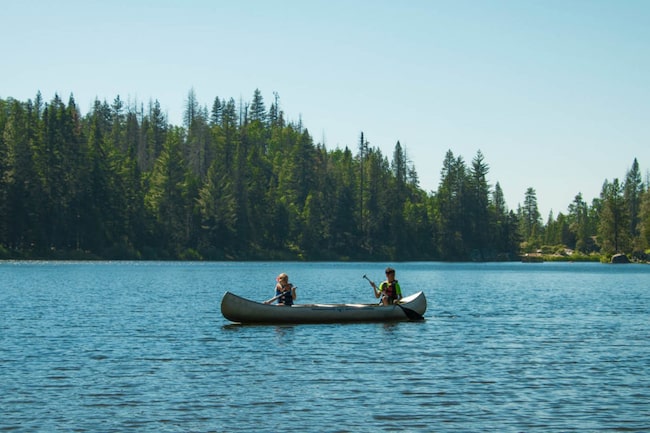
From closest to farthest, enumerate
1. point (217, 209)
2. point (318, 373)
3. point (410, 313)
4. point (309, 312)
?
point (318, 373)
point (309, 312)
point (410, 313)
point (217, 209)

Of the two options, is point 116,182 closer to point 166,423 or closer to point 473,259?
point 473,259

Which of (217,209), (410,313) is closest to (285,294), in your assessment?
(410,313)

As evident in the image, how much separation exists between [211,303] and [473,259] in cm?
14427

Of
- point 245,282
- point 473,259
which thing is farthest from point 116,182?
point 473,259

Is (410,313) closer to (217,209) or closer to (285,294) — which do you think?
(285,294)

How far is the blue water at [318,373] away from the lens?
1873 cm

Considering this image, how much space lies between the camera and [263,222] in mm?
168000

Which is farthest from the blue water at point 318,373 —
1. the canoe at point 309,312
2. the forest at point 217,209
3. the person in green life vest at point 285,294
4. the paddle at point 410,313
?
the forest at point 217,209

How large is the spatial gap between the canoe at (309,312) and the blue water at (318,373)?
512 mm

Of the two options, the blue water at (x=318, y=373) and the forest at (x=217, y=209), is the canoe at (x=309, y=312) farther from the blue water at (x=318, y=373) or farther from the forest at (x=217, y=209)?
the forest at (x=217, y=209)

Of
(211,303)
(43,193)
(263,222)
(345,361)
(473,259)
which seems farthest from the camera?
(473,259)

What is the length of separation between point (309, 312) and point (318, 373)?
42.0 feet

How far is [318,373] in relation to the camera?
25.1m

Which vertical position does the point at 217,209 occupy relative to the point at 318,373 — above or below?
above
